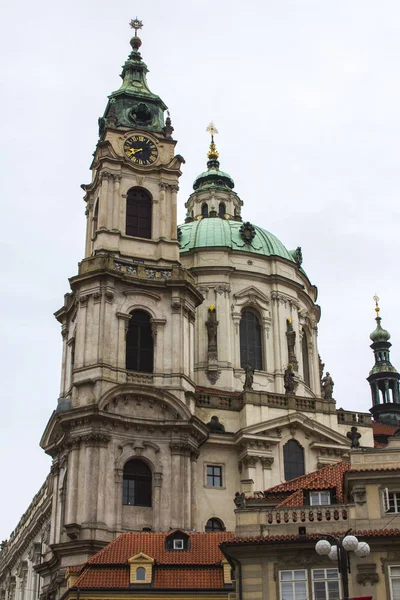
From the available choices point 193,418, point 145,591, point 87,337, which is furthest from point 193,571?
point 87,337

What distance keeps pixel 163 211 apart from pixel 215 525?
746 inches

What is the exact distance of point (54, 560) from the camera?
46.1 m

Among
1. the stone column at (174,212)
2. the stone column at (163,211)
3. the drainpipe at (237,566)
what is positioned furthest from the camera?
the stone column at (174,212)

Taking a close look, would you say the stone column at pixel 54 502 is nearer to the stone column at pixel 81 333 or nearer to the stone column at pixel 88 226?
the stone column at pixel 81 333

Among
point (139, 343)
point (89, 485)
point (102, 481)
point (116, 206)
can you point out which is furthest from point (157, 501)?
point (116, 206)

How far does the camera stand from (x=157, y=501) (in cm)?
4731

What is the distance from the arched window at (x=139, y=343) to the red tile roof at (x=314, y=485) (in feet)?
57.9

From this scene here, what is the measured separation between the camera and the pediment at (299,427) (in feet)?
169

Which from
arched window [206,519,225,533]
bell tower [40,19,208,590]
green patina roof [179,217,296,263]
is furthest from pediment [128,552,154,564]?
green patina roof [179,217,296,263]

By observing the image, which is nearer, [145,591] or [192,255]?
[145,591]

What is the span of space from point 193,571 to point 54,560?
13753 millimetres

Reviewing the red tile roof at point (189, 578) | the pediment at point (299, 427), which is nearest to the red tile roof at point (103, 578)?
the red tile roof at point (189, 578)

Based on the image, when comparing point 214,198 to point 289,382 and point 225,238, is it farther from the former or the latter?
point 289,382

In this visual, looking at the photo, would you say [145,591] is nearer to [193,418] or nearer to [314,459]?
[193,418]
